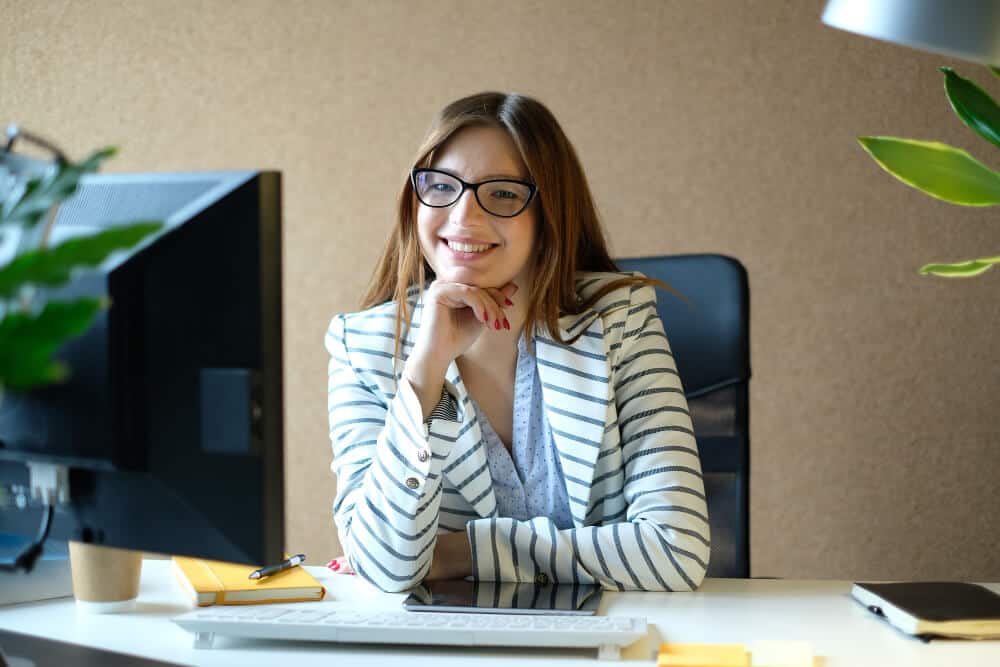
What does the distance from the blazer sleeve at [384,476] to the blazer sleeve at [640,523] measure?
76mm

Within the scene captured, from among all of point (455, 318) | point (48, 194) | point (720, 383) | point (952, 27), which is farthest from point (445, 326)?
point (48, 194)

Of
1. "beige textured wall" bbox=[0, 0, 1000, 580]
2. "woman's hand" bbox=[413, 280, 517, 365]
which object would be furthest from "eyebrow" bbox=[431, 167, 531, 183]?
"beige textured wall" bbox=[0, 0, 1000, 580]

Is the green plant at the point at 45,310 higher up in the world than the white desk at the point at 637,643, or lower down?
higher up

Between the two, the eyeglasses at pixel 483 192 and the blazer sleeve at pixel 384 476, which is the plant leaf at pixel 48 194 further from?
the eyeglasses at pixel 483 192

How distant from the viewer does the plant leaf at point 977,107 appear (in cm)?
140

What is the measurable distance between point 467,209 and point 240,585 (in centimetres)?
61

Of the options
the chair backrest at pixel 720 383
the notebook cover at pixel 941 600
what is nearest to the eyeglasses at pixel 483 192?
the chair backrest at pixel 720 383

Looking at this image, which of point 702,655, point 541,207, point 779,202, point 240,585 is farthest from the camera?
point 779,202

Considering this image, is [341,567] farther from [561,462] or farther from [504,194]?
[504,194]

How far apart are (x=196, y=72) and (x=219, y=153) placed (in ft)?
0.74

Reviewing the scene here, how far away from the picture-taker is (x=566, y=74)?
8.71 ft

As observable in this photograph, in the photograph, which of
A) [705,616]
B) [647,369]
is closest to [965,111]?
[647,369]

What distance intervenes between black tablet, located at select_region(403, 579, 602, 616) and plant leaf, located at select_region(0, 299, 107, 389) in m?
0.71

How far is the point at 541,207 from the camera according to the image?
164 cm
